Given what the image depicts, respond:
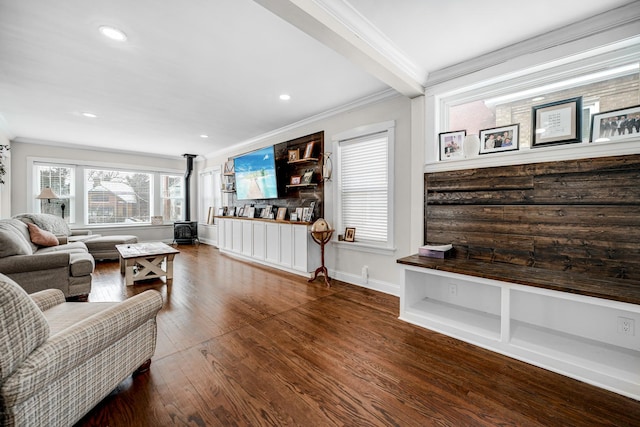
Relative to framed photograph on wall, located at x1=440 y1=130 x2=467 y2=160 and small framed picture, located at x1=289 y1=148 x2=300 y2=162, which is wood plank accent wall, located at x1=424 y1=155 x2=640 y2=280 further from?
small framed picture, located at x1=289 y1=148 x2=300 y2=162

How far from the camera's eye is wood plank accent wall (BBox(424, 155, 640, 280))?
1.98 meters

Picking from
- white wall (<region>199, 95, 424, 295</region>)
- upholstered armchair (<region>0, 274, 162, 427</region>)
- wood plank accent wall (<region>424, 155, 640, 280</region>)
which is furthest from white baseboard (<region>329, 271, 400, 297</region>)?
upholstered armchair (<region>0, 274, 162, 427</region>)

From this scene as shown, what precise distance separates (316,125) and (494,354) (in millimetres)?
3670

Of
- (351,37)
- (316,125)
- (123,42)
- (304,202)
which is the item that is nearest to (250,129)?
(316,125)

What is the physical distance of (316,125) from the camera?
172 inches

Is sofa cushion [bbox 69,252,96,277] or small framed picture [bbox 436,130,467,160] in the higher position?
small framed picture [bbox 436,130,467,160]

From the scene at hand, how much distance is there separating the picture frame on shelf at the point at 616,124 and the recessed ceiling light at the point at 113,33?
3.82 m

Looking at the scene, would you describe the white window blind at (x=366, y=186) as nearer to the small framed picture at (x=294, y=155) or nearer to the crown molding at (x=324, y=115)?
the crown molding at (x=324, y=115)

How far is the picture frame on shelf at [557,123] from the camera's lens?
Result: 2.19 m

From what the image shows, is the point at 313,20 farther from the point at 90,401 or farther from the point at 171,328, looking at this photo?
the point at 171,328

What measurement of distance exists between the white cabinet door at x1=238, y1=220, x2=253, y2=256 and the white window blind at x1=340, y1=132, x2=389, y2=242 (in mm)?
2151

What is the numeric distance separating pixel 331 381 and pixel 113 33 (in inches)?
123

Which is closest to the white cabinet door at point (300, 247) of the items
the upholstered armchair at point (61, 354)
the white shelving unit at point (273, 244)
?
the white shelving unit at point (273, 244)

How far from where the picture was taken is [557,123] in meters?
2.27
